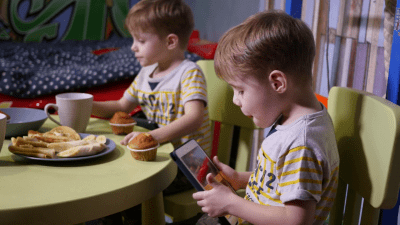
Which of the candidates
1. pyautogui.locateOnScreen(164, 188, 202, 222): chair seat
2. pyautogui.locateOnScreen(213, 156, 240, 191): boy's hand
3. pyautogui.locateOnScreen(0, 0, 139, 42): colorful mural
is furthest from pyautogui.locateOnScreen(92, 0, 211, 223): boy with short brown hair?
pyautogui.locateOnScreen(0, 0, 139, 42): colorful mural

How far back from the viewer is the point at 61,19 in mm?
3635

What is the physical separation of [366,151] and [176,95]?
73cm

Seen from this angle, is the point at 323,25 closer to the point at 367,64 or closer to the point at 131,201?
the point at 367,64

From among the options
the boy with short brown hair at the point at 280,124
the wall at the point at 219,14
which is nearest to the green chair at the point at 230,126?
the boy with short brown hair at the point at 280,124

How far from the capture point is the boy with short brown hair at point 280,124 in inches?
25.6

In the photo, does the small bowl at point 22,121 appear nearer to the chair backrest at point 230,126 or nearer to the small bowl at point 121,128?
the small bowl at point 121,128

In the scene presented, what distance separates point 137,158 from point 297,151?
335 mm

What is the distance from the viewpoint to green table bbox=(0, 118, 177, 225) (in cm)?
58

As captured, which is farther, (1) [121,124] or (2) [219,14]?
(2) [219,14]

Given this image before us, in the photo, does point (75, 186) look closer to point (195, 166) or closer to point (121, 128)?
point (195, 166)

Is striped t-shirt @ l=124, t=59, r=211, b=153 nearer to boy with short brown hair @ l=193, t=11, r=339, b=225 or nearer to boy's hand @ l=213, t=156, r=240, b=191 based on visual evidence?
boy's hand @ l=213, t=156, r=240, b=191

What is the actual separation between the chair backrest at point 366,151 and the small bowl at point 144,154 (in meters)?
0.39

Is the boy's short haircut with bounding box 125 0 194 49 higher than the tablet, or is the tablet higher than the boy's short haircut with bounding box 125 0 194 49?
the boy's short haircut with bounding box 125 0 194 49

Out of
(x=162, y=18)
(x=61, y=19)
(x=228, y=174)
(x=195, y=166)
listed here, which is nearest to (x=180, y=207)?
(x=228, y=174)
